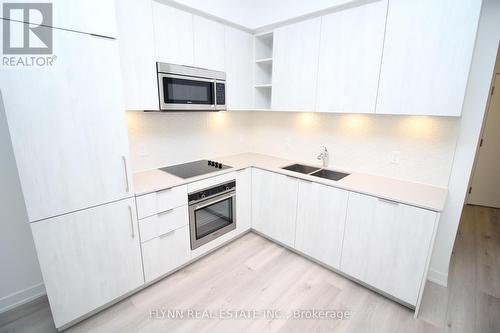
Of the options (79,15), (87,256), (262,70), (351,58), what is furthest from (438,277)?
(79,15)

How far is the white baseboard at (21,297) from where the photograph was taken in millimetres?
1871

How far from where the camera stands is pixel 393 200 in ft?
5.94

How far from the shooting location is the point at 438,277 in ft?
7.25

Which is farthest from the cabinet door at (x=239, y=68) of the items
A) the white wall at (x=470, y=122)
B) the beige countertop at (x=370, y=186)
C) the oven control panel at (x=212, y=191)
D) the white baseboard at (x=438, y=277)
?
the white baseboard at (x=438, y=277)

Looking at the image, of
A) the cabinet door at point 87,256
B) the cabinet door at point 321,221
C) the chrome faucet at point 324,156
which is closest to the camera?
the cabinet door at point 87,256

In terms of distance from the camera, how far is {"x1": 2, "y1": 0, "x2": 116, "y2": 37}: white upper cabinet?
130 centimetres

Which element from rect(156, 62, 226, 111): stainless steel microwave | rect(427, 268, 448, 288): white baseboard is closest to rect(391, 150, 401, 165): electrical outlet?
rect(427, 268, 448, 288): white baseboard

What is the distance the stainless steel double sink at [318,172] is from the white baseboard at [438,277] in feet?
4.04

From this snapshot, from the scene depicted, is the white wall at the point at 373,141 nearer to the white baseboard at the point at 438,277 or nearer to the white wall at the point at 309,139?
the white wall at the point at 309,139

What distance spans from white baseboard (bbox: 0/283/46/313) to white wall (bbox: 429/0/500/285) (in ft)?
12.0

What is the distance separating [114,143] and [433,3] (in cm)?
254

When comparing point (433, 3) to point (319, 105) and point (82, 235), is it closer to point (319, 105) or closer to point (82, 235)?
point (319, 105)

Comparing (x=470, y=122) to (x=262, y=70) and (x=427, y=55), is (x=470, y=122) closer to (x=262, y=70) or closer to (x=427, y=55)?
(x=427, y=55)

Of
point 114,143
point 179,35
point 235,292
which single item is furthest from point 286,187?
point 179,35
